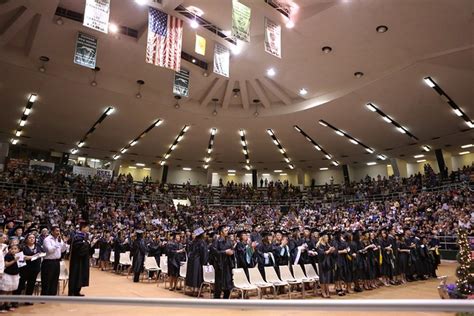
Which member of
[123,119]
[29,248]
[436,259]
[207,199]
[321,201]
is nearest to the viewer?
[29,248]

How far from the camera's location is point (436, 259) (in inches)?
531

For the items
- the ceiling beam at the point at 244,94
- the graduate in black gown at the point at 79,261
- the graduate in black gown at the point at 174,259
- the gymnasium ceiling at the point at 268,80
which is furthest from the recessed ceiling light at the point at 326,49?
the graduate in black gown at the point at 79,261

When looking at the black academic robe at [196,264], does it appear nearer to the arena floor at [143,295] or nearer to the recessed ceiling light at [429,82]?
the arena floor at [143,295]

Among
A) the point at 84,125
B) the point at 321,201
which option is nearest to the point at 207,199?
the point at 321,201

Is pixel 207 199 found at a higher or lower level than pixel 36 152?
lower

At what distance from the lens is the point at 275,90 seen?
63.2 feet

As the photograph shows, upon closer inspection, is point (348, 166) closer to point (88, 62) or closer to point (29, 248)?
point (88, 62)

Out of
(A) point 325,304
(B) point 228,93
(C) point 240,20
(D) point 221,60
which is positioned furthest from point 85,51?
(A) point 325,304

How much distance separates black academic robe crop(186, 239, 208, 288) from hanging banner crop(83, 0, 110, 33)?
7184mm

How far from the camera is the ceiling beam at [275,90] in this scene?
60.2 ft

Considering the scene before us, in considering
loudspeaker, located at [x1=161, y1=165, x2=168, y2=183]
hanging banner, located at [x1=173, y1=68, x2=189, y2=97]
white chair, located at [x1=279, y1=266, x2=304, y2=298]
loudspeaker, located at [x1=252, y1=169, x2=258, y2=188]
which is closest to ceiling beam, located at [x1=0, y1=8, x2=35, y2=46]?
hanging banner, located at [x1=173, y1=68, x2=189, y2=97]

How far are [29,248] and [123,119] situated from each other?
53.7 feet

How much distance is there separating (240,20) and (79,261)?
28.4ft

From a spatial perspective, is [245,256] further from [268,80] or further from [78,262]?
[268,80]
